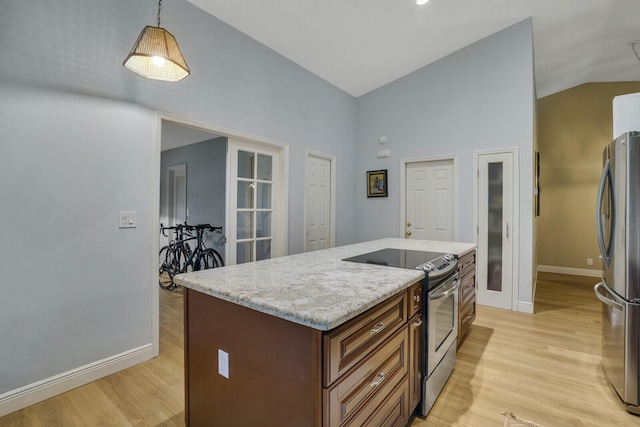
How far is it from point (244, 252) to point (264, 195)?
2.31 feet

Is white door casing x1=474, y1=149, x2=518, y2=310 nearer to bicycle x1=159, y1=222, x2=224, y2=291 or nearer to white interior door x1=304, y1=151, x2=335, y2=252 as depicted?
white interior door x1=304, y1=151, x2=335, y2=252

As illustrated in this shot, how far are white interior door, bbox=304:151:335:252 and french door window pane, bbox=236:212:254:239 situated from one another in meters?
0.80

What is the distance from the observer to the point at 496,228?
12.5 feet

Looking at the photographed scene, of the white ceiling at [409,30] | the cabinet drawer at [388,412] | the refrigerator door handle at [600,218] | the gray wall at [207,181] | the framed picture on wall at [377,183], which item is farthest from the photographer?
the gray wall at [207,181]

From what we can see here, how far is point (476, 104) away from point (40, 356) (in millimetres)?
4851

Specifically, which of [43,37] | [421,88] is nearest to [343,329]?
[43,37]

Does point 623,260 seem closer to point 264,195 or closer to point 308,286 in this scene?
point 308,286

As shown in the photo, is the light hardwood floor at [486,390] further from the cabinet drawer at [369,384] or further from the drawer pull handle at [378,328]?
the drawer pull handle at [378,328]

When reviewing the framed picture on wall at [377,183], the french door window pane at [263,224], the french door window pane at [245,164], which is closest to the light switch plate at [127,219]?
the french door window pane at [245,164]

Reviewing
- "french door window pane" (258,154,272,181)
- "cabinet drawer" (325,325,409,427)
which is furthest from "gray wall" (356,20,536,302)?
"cabinet drawer" (325,325,409,427)

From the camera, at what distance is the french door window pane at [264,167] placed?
11.7ft

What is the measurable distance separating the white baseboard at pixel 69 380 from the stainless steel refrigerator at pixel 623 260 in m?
3.30

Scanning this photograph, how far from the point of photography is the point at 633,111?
2.11m

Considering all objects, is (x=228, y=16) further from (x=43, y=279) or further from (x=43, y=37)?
(x=43, y=279)
